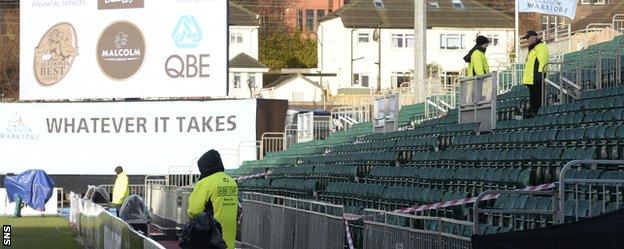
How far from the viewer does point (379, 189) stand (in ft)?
66.5

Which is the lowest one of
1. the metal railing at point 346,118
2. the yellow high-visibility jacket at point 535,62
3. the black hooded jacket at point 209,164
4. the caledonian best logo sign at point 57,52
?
the black hooded jacket at point 209,164

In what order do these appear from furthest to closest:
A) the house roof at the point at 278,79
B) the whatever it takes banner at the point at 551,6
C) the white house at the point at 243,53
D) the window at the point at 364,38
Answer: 1. the window at the point at 364,38
2. the white house at the point at 243,53
3. the house roof at the point at 278,79
4. the whatever it takes banner at the point at 551,6

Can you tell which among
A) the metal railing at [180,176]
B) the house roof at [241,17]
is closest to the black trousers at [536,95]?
the metal railing at [180,176]

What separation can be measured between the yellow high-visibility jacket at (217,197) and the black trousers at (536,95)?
778cm

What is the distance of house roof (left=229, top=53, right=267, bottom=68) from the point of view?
8056 centimetres

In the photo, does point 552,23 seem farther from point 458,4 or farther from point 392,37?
point 458,4

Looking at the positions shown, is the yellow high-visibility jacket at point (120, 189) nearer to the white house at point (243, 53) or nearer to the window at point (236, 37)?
the white house at point (243, 53)

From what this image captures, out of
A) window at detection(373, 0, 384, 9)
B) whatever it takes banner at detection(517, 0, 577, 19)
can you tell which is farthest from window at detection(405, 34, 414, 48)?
whatever it takes banner at detection(517, 0, 577, 19)

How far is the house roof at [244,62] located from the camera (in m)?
80.6

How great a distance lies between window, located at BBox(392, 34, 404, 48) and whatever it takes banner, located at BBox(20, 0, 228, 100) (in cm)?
3925

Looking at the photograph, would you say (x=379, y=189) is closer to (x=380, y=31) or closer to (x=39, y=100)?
(x=39, y=100)

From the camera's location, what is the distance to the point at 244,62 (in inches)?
3187

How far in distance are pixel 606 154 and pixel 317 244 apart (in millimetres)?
3863

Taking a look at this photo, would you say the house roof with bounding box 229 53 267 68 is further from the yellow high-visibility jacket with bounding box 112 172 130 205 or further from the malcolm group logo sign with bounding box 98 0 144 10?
the yellow high-visibility jacket with bounding box 112 172 130 205
